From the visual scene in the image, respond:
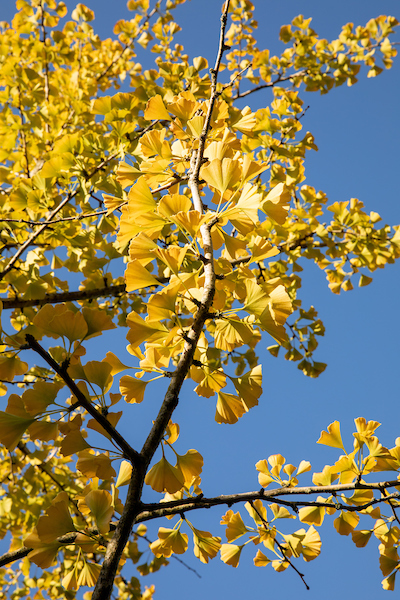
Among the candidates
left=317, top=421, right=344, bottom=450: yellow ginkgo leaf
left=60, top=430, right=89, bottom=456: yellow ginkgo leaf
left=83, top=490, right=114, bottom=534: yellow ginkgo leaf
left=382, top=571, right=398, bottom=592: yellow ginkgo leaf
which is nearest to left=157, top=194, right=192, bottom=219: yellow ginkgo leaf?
left=60, top=430, right=89, bottom=456: yellow ginkgo leaf

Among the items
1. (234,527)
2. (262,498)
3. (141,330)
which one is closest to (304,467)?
(234,527)

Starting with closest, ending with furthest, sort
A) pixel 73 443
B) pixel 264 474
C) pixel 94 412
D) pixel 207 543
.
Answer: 1. pixel 94 412
2. pixel 73 443
3. pixel 207 543
4. pixel 264 474

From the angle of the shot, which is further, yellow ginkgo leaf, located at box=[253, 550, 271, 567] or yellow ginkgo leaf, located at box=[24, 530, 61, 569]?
yellow ginkgo leaf, located at box=[253, 550, 271, 567]

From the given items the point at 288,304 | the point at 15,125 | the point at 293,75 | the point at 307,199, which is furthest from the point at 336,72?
the point at 288,304

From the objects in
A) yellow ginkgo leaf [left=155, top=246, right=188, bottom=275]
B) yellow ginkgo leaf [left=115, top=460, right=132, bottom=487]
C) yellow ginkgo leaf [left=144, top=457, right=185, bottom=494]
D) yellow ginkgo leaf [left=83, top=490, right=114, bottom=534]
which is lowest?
yellow ginkgo leaf [left=83, top=490, right=114, bottom=534]

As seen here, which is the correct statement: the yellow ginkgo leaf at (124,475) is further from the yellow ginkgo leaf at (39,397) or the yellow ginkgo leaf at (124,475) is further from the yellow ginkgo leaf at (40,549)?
the yellow ginkgo leaf at (39,397)

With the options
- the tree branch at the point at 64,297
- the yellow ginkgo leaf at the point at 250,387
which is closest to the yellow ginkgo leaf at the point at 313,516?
the yellow ginkgo leaf at the point at 250,387

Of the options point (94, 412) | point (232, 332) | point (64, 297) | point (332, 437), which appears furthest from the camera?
point (64, 297)

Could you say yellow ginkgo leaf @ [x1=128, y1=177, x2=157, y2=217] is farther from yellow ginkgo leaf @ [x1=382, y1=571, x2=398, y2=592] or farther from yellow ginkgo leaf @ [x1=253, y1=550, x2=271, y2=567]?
yellow ginkgo leaf @ [x1=382, y1=571, x2=398, y2=592]

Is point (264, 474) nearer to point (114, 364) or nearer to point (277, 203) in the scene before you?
point (114, 364)

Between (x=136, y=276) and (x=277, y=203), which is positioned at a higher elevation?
(x=277, y=203)

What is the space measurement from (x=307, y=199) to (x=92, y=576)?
6.98 feet

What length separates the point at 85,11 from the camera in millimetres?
3584

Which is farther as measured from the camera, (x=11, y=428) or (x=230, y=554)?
(x=230, y=554)
